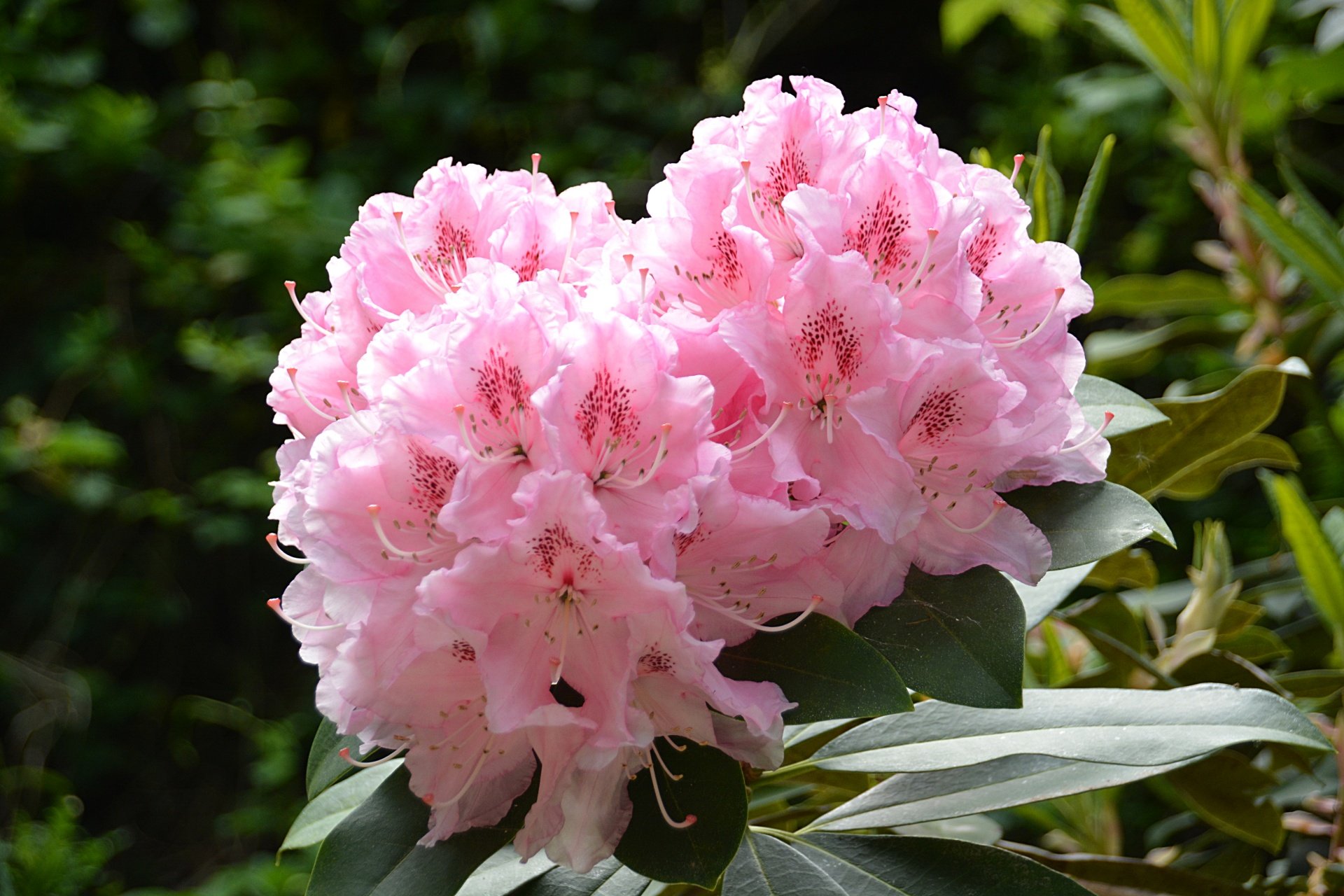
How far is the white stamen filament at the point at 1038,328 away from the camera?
2.06ft

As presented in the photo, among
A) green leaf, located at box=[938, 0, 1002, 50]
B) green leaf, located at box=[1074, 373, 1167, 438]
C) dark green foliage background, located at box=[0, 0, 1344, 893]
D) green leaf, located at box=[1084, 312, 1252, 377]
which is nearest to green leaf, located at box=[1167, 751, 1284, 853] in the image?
green leaf, located at box=[1074, 373, 1167, 438]

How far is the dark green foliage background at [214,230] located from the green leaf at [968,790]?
6.07 feet

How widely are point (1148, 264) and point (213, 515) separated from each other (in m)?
2.08

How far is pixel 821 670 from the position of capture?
1.97 feet

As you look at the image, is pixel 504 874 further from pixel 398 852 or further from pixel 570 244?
pixel 570 244

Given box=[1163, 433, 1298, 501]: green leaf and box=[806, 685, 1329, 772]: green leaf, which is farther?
box=[1163, 433, 1298, 501]: green leaf

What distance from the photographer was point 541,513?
0.53 m

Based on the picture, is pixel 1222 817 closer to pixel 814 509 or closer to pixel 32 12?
pixel 814 509

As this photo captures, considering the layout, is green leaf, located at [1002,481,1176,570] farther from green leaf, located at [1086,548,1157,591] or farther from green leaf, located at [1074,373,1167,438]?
green leaf, located at [1086,548,1157,591]

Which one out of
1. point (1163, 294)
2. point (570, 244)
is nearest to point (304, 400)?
point (570, 244)

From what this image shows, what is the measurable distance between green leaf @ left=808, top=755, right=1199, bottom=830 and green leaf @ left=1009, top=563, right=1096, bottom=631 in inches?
3.9

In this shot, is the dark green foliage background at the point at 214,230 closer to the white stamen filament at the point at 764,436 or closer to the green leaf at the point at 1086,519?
the green leaf at the point at 1086,519

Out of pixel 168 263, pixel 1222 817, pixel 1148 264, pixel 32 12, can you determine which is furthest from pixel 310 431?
pixel 32 12

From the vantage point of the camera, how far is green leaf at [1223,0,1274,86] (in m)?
1.29
